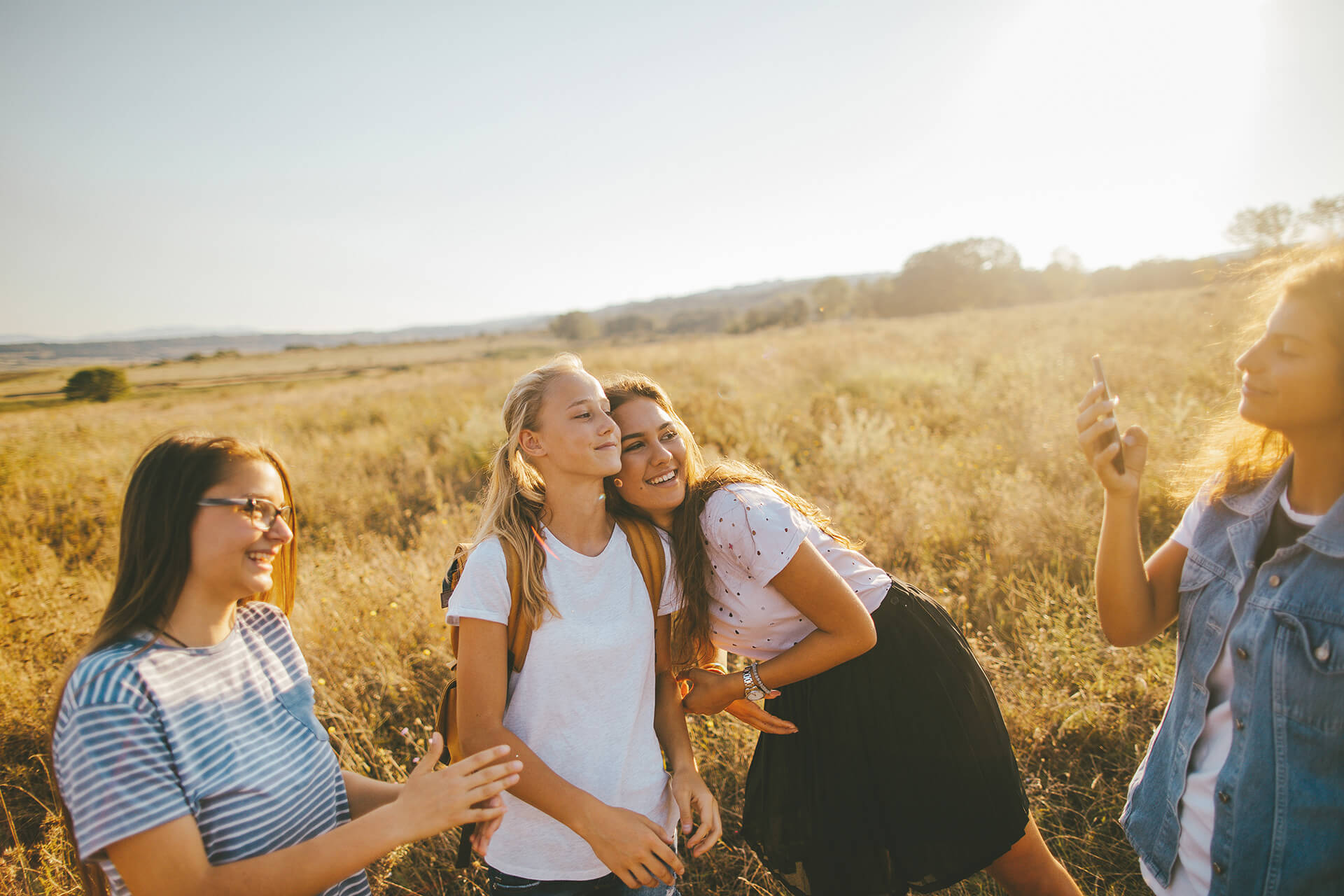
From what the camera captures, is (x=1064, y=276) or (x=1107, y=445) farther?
(x=1064, y=276)

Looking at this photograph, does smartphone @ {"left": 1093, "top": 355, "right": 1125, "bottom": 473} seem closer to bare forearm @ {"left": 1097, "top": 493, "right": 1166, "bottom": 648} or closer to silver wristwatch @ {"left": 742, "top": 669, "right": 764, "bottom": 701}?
bare forearm @ {"left": 1097, "top": 493, "right": 1166, "bottom": 648}

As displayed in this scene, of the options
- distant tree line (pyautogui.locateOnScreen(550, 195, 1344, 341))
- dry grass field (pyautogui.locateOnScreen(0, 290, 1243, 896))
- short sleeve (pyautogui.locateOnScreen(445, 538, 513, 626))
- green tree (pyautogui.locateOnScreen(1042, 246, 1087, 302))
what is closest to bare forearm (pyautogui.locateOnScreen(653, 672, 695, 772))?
short sleeve (pyautogui.locateOnScreen(445, 538, 513, 626))

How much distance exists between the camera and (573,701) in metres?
1.68

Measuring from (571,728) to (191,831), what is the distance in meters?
0.84

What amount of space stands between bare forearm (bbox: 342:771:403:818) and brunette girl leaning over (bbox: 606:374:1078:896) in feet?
2.95

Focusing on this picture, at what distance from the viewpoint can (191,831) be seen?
1.12 m

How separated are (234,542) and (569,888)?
1.27m

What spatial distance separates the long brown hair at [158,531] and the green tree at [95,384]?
35.8ft

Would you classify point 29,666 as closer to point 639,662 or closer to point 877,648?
point 639,662

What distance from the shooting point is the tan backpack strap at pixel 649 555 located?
1855 millimetres

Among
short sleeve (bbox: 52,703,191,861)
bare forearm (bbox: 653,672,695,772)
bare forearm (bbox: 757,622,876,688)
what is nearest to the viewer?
short sleeve (bbox: 52,703,191,861)

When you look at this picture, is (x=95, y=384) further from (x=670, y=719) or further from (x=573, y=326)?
(x=573, y=326)

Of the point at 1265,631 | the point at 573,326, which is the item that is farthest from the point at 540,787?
the point at 573,326

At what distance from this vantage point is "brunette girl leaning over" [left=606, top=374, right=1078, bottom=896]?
5.75 feet
